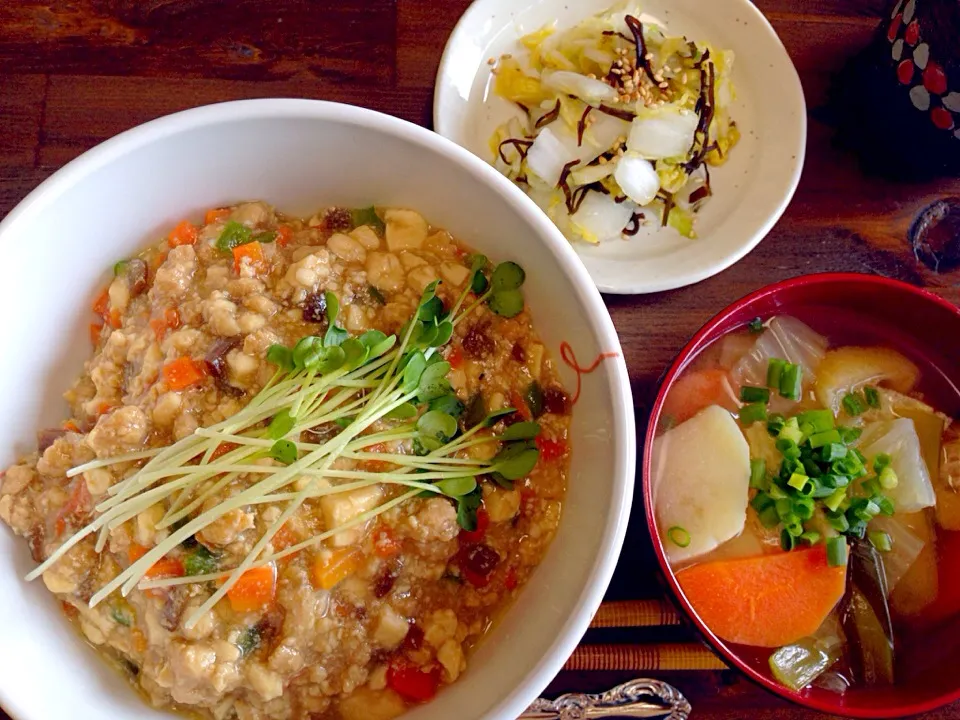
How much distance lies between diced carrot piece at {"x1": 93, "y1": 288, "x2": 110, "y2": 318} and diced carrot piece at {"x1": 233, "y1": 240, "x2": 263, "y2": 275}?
0.37m

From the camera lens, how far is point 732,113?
2.65 meters

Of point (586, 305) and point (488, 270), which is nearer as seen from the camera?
→ point (586, 305)

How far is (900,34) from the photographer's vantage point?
227 centimetres

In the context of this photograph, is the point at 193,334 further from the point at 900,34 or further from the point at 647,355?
the point at 900,34

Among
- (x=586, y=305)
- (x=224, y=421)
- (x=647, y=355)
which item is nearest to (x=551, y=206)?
(x=647, y=355)

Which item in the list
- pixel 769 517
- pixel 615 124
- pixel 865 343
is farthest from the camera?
pixel 615 124

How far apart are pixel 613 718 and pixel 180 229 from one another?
1754mm

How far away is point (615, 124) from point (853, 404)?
112cm

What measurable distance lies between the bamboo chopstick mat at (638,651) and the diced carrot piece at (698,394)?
0.54 meters

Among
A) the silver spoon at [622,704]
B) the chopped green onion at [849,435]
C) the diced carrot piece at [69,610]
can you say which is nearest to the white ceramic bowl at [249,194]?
the diced carrot piece at [69,610]

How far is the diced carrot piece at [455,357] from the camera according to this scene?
184 centimetres

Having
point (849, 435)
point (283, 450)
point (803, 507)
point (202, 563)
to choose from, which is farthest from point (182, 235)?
point (849, 435)

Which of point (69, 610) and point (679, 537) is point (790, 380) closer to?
point (679, 537)

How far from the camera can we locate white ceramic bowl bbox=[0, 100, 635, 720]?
5.46 feet
